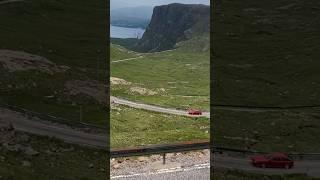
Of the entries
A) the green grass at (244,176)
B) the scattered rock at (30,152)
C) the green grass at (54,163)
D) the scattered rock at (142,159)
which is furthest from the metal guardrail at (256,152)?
the scattered rock at (142,159)

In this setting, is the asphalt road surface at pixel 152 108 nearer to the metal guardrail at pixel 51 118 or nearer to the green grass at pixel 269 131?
the green grass at pixel 269 131

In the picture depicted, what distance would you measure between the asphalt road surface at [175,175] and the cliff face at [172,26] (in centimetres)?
13701

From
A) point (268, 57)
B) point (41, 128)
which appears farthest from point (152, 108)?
point (41, 128)

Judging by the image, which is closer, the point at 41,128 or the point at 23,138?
the point at 23,138

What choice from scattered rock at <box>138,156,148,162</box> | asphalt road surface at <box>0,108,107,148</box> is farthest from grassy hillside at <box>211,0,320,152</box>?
scattered rock at <box>138,156,148,162</box>

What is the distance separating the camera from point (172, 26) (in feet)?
590

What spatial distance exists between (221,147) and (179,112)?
113 ft

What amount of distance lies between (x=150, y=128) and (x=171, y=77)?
196ft

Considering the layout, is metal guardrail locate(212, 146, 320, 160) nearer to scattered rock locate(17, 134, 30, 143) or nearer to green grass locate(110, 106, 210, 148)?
scattered rock locate(17, 134, 30, 143)

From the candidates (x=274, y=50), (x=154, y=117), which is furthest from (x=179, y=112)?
(x=274, y=50)

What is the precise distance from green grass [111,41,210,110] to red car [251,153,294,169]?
38.8 m

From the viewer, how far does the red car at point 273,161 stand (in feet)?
51.2

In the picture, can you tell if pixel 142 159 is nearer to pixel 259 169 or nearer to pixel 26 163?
pixel 259 169

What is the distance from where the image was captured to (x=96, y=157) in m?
15.9
